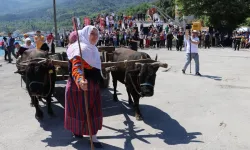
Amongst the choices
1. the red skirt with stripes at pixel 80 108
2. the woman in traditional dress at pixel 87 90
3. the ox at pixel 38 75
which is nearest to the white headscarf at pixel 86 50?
the woman in traditional dress at pixel 87 90

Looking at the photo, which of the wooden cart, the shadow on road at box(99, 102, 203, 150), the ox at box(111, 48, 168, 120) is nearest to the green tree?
the wooden cart

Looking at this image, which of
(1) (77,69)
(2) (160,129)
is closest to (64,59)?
(1) (77,69)

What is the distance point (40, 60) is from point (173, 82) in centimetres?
606

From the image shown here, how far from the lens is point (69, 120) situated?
5.76m

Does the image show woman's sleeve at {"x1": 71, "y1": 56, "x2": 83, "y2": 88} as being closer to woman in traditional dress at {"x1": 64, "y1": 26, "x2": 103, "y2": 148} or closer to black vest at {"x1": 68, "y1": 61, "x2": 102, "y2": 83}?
woman in traditional dress at {"x1": 64, "y1": 26, "x2": 103, "y2": 148}

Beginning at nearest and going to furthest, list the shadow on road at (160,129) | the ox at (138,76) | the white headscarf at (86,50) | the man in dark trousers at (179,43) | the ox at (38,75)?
the white headscarf at (86,50), the shadow on road at (160,129), the ox at (38,75), the ox at (138,76), the man in dark trousers at (179,43)

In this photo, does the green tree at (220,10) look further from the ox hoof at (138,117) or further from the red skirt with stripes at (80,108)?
the red skirt with stripes at (80,108)

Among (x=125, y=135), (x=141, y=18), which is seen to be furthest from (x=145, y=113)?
(x=141, y=18)

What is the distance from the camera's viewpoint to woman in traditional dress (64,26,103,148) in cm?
552

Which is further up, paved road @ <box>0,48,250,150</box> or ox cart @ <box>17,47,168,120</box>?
ox cart @ <box>17,47,168,120</box>

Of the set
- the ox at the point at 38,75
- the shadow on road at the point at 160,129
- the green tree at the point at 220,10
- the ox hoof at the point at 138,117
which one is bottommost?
the shadow on road at the point at 160,129

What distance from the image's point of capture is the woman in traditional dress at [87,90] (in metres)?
5.52

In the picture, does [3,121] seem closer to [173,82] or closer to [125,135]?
[125,135]

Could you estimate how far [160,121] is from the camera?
7195mm
